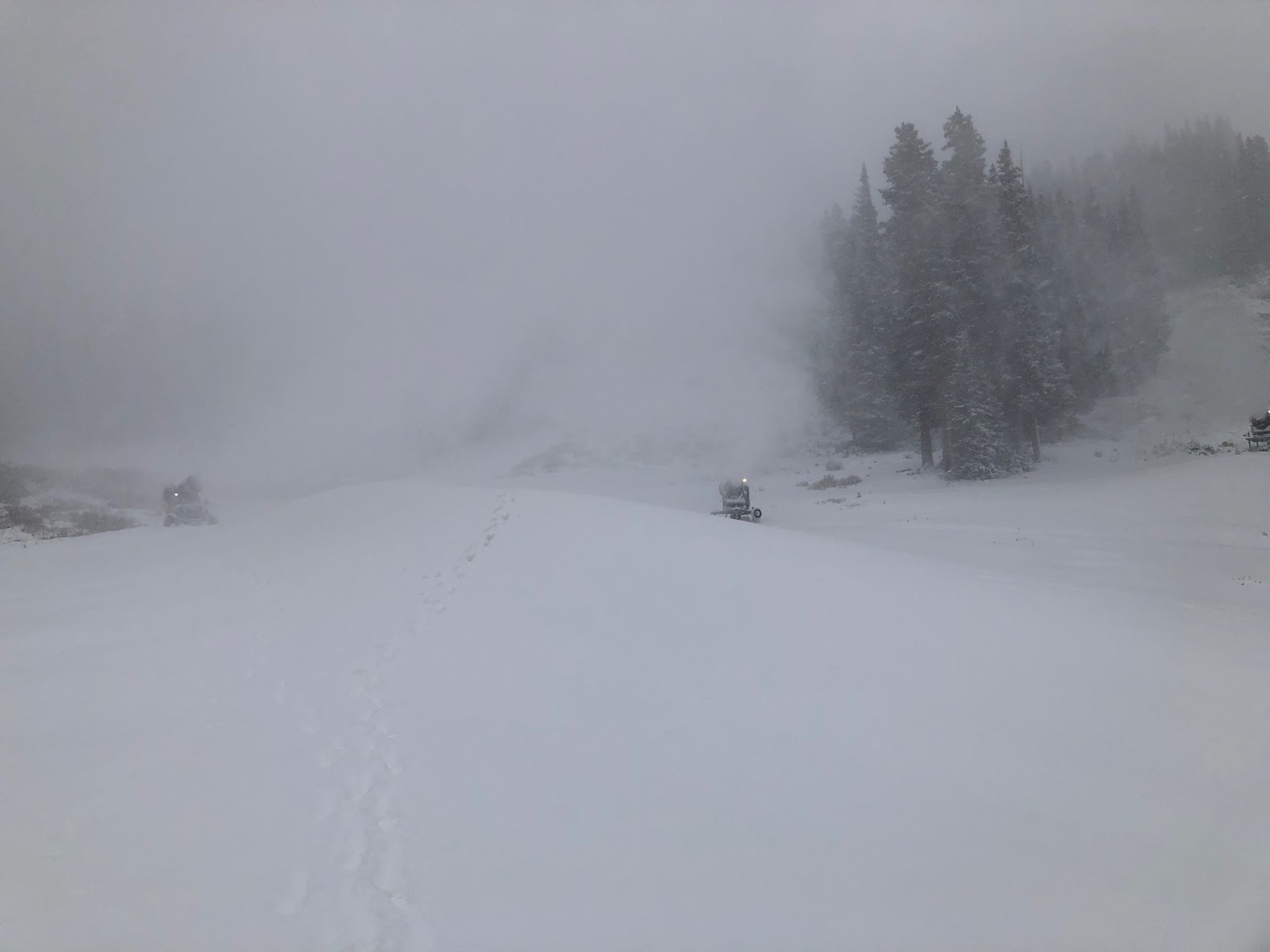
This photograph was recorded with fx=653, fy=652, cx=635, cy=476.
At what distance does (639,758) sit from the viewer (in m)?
5.07

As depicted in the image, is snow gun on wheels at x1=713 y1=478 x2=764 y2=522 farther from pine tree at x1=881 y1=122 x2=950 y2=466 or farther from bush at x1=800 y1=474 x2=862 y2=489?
pine tree at x1=881 y1=122 x2=950 y2=466

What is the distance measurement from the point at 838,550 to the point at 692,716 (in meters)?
6.64

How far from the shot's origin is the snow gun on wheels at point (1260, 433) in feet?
64.0

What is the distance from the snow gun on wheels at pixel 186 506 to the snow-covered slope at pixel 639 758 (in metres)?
14.4

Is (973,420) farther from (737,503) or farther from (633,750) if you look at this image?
(633,750)

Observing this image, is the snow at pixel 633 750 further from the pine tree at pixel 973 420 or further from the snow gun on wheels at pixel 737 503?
the pine tree at pixel 973 420

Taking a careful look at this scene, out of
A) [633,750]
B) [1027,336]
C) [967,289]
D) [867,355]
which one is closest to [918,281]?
[967,289]

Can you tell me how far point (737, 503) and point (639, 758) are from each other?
65.4 feet

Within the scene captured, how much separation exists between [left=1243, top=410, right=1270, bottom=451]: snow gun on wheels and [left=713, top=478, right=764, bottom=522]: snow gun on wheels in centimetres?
1502

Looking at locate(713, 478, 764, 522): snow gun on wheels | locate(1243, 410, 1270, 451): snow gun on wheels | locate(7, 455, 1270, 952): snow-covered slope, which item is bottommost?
locate(7, 455, 1270, 952): snow-covered slope

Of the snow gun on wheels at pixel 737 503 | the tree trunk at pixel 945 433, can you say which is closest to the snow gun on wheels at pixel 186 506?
the snow gun on wheels at pixel 737 503

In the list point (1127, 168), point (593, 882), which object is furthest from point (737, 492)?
point (1127, 168)

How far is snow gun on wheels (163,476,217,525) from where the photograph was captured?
24.3 metres

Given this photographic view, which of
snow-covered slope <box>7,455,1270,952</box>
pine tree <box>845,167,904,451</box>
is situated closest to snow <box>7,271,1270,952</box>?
snow-covered slope <box>7,455,1270,952</box>
